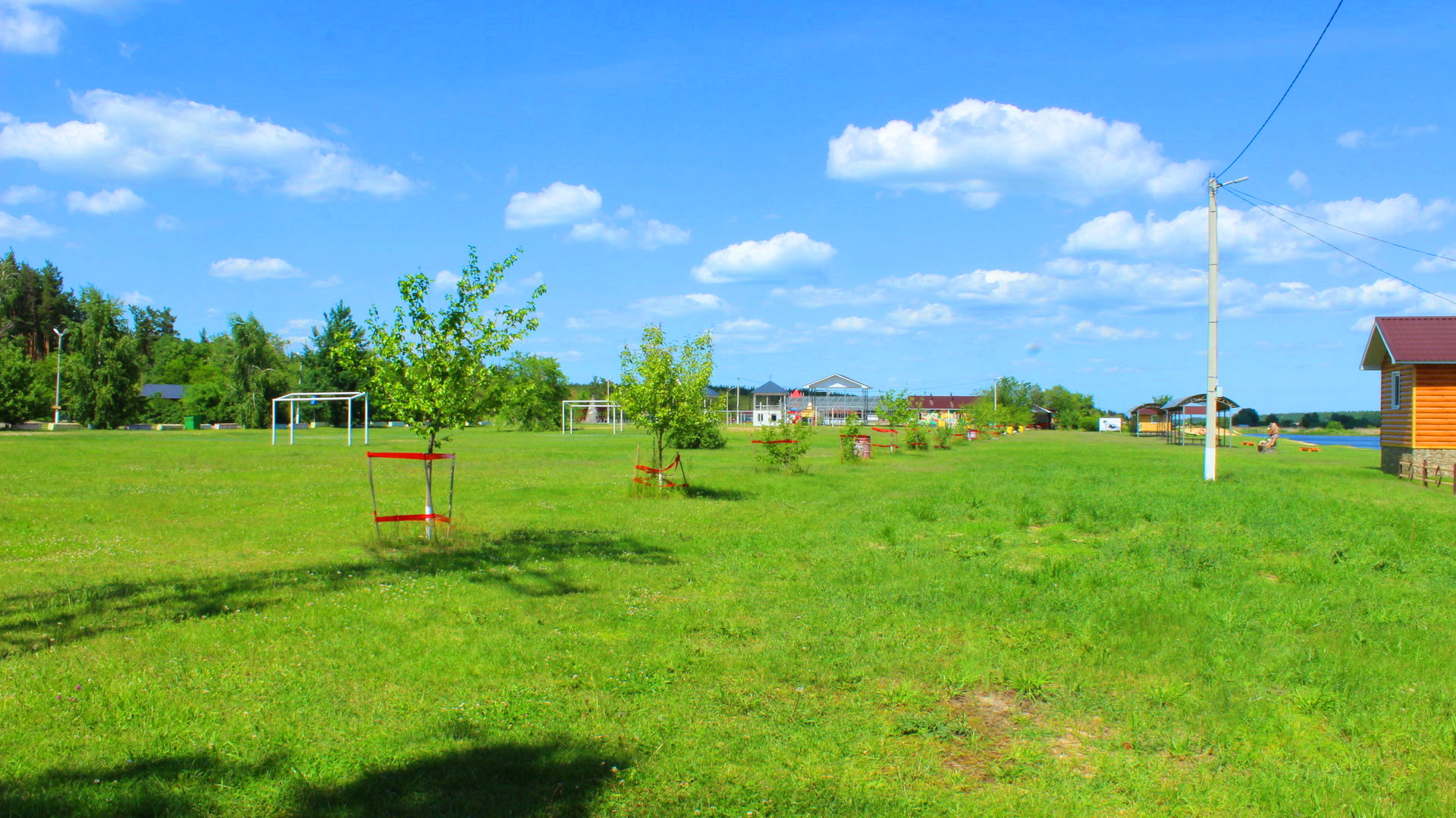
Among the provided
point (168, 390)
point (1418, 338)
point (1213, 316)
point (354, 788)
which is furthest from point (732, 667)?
point (168, 390)

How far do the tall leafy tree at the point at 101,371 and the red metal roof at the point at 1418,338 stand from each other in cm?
7870

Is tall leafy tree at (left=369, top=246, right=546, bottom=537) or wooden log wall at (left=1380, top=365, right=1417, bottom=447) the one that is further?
wooden log wall at (left=1380, top=365, right=1417, bottom=447)

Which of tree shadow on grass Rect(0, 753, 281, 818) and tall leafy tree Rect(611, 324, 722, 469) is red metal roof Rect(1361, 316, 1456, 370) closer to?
tall leafy tree Rect(611, 324, 722, 469)

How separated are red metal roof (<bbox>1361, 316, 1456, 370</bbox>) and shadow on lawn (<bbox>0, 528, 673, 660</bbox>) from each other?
1016 inches

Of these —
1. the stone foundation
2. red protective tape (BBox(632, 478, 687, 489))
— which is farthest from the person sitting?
red protective tape (BBox(632, 478, 687, 489))

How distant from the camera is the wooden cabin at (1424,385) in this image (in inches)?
1046

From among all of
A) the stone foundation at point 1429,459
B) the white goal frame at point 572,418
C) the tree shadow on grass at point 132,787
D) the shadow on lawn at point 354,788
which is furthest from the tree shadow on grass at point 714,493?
the white goal frame at point 572,418

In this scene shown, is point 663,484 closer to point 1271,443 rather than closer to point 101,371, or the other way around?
point 1271,443

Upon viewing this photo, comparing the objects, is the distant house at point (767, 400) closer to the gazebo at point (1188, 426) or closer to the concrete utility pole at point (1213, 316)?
the gazebo at point (1188, 426)

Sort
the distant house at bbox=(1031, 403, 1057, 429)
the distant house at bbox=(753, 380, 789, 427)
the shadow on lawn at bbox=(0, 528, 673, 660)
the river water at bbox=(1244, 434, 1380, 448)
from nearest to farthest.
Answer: the shadow on lawn at bbox=(0, 528, 673, 660) → the river water at bbox=(1244, 434, 1380, 448) → the distant house at bbox=(1031, 403, 1057, 429) → the distant house at bbox=(753, 380, 789, 427)

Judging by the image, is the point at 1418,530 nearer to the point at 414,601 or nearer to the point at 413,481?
the point at 414,601

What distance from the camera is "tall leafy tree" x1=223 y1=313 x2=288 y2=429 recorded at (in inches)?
3066

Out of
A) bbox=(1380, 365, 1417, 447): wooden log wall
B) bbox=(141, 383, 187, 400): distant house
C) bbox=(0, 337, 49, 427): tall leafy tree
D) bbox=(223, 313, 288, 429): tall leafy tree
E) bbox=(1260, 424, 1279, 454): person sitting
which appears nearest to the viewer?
bbox=(1380, 365, 1417, 447): wooden log wall

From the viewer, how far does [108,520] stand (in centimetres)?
1498
